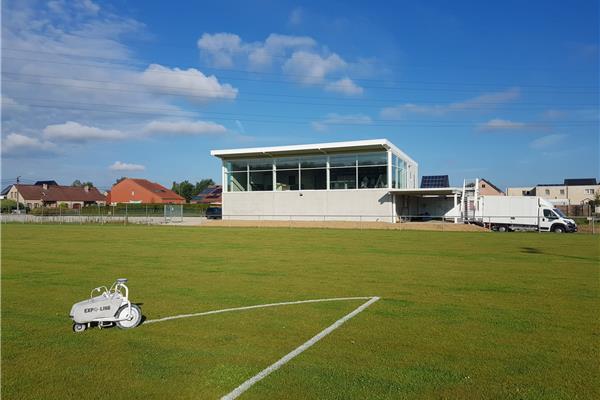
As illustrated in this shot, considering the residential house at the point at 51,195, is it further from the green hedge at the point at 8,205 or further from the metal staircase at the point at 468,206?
the metal staircase at the point at 468,206

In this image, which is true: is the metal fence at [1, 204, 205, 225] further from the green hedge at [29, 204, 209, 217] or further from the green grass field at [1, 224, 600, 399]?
the green grass field at [1, 224, 600, 399]

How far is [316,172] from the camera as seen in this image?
5084cm

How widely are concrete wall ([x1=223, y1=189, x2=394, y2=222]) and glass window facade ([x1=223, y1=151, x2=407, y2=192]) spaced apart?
79 cm

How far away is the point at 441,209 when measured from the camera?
187 feet

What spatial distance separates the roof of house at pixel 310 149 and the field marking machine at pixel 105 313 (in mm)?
39860

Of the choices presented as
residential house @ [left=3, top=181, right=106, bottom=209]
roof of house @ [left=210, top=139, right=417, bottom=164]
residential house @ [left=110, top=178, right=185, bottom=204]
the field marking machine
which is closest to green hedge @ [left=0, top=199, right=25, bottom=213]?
residential house @ [left=3, top=181, right=106, bottom=209]

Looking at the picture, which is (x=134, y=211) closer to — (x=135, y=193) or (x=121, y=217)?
(x=121, y=217)

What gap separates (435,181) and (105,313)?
61.1 metres

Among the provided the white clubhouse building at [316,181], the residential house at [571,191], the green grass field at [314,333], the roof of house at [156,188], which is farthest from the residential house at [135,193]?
the green grass field at [314,333]

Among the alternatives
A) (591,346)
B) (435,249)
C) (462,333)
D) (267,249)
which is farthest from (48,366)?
(435,249)

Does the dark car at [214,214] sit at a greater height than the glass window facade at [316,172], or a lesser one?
lesser

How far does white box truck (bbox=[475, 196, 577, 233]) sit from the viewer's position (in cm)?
3897

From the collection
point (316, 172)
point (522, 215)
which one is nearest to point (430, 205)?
point (316, 172)

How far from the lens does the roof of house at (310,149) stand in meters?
46.6
